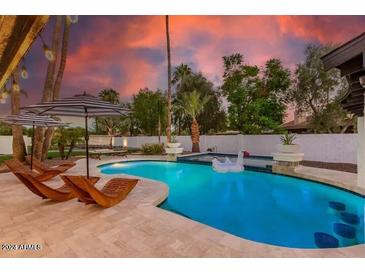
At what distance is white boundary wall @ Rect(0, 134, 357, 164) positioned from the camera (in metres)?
11.3

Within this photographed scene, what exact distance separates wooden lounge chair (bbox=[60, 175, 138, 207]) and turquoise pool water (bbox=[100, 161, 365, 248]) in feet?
4.25

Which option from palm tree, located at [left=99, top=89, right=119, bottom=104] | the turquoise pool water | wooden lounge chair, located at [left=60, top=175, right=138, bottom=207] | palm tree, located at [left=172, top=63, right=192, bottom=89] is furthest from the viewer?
palm tree, located at [left=99, top=89, right=119, bottom=104]

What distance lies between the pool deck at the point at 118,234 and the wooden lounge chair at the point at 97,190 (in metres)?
0.18

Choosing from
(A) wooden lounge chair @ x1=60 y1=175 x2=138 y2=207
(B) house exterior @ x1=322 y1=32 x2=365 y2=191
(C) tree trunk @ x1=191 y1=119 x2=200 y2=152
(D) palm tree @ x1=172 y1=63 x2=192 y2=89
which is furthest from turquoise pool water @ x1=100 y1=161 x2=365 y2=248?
(D) palm tree @ x1=172 y1=63 x2=192 y2=89

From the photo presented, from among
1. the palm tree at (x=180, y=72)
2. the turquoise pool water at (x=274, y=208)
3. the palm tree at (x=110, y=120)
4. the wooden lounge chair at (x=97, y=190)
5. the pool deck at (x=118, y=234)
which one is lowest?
the turquoise pool water at (x=274, y=208)

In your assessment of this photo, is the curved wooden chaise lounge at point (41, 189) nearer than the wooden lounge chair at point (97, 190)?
No

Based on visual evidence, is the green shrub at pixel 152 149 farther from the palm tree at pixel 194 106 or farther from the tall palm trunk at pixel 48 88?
the tall palm trunk at pixel 48 88

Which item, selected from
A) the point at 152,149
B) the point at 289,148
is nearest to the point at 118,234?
the point at 289,148

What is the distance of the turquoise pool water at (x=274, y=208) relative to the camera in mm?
4219

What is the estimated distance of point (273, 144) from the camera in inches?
595

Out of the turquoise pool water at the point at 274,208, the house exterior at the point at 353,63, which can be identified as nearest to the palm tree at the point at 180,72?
Answer: the turquoise pool water at the point at 274,208

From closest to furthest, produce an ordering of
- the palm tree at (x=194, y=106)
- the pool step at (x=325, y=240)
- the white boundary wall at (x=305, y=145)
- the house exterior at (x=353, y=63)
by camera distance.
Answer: the house exterior at (x=353, y=63), the pool step at (x=325, y=240), the white boundary wall at (x=305, y=145), the palm tree at (x=194, y=106)

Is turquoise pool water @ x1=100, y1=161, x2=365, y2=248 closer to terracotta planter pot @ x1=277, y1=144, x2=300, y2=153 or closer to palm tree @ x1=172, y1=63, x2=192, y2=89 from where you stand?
terracotta planter pot @ x1=277, y1=144, x2=300, y2=153
